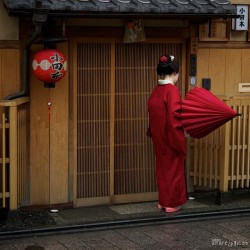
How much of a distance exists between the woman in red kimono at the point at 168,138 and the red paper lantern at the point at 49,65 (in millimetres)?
2001

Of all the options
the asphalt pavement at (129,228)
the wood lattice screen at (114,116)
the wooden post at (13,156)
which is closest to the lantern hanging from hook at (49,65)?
the wooden post at (13,156)

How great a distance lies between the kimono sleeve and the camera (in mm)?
8211

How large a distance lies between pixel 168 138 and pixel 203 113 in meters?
0.63

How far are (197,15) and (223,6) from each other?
0.60m

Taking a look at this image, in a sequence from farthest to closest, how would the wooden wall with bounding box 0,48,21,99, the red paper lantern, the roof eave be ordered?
the wooden wall with bounding box 0,48,21,99, the red paper lantern, the roof eave

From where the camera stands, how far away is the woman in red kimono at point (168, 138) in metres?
8.30

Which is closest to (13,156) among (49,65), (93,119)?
(49,65)

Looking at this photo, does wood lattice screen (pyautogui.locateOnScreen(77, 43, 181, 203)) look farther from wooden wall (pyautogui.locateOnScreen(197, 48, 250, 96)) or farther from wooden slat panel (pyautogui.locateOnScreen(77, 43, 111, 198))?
wooden wall (pyautogui.locateOnScreen(197, 48, 250, 96))

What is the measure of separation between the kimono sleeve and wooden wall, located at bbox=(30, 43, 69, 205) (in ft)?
9.76

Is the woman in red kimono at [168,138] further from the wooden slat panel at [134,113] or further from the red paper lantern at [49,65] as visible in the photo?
the wooden slat panel at [134,113]

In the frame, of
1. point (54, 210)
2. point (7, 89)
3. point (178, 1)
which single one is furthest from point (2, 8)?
point (54, 210)

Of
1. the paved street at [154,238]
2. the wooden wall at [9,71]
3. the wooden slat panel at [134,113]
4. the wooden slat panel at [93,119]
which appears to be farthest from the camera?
the wooden slat panel at [134,113]

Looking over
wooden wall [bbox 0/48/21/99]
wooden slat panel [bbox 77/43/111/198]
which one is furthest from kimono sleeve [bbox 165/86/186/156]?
wooden wall [bbox 0/48/21/99]

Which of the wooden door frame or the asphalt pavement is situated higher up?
the wooden door frame
